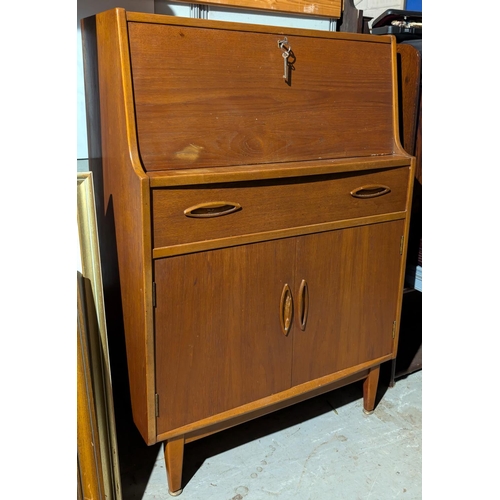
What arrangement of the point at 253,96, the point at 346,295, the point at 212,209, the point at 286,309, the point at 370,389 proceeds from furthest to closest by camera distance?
the point at 370,389, the point at 346,295, the point at 286,309, the point at 253,96, the point at 212,209

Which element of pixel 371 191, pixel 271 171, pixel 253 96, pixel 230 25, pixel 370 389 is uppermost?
pixel 230 25

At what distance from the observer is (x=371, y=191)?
80.4 inches

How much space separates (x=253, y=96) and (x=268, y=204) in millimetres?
343

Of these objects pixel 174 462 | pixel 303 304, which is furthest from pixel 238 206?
pixel 174 462

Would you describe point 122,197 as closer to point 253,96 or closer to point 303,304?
point 253,96

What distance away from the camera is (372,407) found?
239cm

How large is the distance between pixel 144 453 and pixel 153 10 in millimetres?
1633

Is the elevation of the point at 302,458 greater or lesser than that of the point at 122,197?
lesser

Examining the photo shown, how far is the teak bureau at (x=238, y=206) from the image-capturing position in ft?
5.35

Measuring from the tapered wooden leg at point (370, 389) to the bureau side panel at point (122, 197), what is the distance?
98cm

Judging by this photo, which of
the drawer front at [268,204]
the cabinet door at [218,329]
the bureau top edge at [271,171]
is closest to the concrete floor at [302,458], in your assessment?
the cabinet door at [218,329]

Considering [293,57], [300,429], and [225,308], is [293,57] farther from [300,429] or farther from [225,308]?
[300,429]

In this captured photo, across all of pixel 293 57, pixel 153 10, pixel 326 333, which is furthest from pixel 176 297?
pixel 153 10

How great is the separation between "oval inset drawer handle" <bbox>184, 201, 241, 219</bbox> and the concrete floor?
0.96 meters
